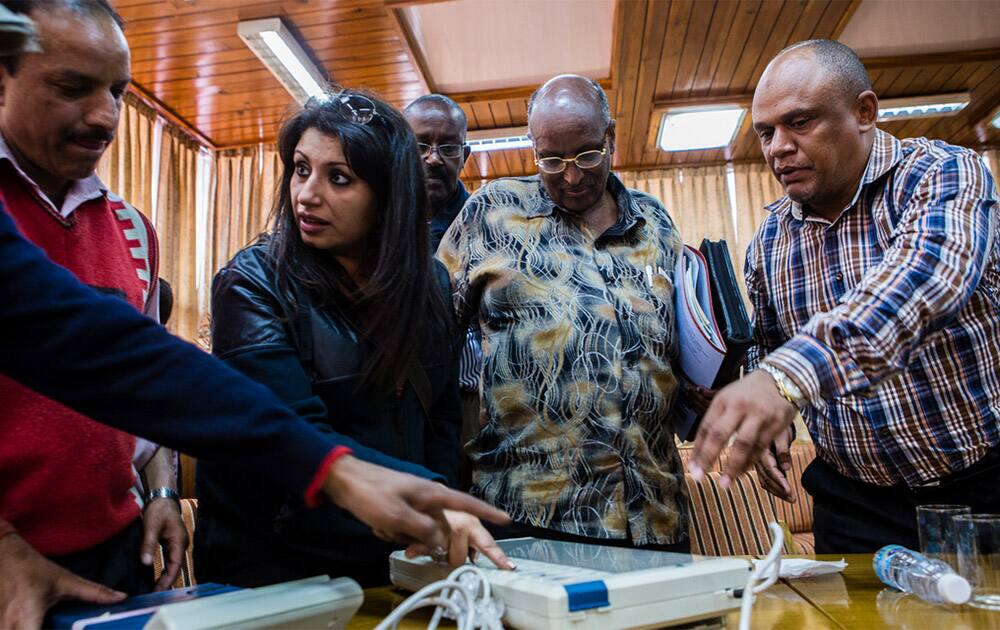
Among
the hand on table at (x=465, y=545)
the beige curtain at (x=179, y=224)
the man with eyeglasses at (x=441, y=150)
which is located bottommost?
the hand on table at (x=465, y=545)

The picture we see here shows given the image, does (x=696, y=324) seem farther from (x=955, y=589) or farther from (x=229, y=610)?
(x=229, y=610)

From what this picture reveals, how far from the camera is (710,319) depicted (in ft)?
5.03

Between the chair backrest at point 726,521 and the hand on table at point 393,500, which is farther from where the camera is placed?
the chair backrest at point 726,521

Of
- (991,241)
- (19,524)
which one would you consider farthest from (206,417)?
(991,241)

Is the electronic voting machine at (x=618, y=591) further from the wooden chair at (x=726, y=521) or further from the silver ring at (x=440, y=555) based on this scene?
the wooden chair at (x=726, y=521)

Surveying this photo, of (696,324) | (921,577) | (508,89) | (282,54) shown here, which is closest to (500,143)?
(508,89)

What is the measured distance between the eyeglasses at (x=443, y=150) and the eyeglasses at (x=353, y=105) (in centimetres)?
87

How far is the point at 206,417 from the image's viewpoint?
0.73 meters

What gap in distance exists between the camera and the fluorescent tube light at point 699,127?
4895 mm

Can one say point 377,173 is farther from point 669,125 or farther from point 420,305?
point 669,125

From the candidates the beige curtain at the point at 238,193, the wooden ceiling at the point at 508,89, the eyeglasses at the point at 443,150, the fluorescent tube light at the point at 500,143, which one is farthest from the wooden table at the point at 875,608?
the beige curtain at the point at 238,193

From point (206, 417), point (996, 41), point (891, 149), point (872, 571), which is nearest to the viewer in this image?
point (206, 417)

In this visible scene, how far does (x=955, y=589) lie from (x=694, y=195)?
5.38 metres

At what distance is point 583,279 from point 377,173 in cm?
51
